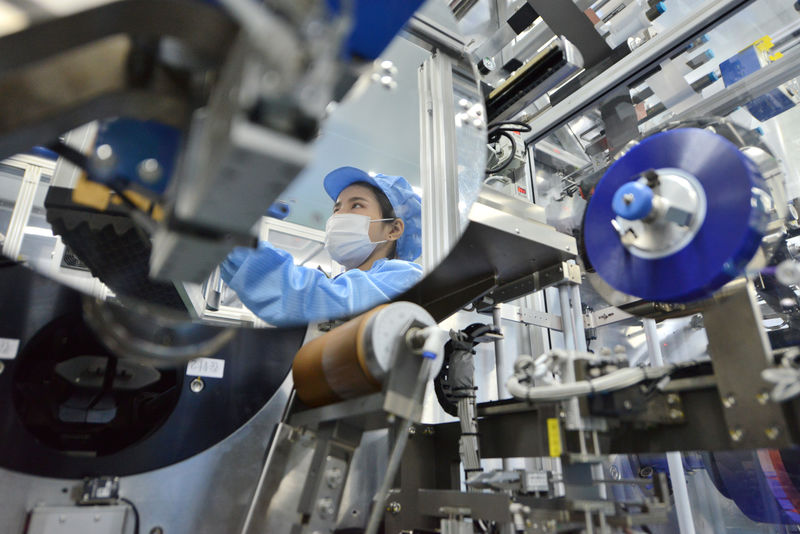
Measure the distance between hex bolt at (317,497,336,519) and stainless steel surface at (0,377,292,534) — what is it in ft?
0.92

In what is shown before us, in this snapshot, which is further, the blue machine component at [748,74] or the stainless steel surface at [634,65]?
the blue machine component at [748,74]

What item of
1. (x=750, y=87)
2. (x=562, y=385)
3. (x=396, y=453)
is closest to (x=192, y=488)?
(x=396, y=453)

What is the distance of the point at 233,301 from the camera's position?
118 cm

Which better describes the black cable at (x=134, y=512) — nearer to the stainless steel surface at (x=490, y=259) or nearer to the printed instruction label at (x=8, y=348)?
the printed instruction label at (x=8, y=348)

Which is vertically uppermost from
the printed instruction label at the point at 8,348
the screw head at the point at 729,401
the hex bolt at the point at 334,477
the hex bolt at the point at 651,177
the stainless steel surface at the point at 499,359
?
the hex bolt at the point at 651,177

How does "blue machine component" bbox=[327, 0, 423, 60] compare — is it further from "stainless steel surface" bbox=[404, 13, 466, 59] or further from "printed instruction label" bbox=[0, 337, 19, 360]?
"printed instruction label" bbox=[0, 337, 19, 360]

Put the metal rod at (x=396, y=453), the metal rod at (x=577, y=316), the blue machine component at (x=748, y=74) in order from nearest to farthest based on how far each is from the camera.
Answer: the metal rod at (x=396, y=453), the metal rod at (x=577, y=316), the blue machine component at (x=748, y=74)

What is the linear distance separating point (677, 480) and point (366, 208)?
1383 millimetres

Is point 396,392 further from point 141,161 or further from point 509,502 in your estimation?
point 141,161

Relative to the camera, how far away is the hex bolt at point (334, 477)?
836mm

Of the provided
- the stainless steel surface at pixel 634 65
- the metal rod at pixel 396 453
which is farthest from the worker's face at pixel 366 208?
the stainless steel surface at pixel 634 65

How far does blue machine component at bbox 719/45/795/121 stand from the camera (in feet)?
5.65

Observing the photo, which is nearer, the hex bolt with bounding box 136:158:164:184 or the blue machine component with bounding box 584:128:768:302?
the hex bolt with bounding box 136:158:164:184

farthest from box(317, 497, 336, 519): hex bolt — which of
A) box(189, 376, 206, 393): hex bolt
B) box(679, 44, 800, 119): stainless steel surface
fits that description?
box(679, 44, 800, 119): stainless steel surface
